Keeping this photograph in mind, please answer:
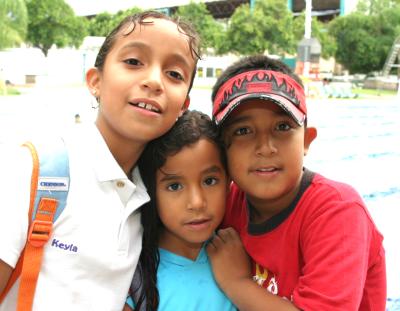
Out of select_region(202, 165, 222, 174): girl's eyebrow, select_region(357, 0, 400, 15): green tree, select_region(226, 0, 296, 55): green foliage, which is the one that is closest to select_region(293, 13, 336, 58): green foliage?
select_region(226, 0, 296, 55): green foliage

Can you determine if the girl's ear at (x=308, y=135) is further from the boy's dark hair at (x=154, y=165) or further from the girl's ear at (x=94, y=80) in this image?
the girl's ear at (x=94, y=80)

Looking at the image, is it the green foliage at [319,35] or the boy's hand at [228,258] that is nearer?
the boy's hand at [228,258]

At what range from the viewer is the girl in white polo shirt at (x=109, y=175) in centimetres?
104

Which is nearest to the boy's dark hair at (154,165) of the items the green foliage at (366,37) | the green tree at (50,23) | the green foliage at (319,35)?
the green tree at (50,23)

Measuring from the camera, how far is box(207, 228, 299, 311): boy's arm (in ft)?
3.73

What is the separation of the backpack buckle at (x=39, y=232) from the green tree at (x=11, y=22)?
17918 millimetres

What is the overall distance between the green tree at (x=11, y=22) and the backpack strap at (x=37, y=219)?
17866 mm

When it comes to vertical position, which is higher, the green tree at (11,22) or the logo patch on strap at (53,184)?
the green tree at (11,22)

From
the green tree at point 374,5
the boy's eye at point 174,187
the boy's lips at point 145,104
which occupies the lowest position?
the boy's eye at point 174,187

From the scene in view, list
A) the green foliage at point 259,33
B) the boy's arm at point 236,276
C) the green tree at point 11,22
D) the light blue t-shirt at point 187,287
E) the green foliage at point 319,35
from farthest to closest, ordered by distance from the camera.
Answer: the green foliage at point 319,35, the green foliage at point 259,33, the green tree at point 11,22, the light blue t-shirt at point 187,287, the boy's arm at point 236,276

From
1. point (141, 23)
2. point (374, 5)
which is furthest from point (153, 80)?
point (374, 5)

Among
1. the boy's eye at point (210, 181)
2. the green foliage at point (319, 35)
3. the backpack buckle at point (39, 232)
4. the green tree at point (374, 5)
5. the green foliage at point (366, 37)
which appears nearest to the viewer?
the backpack buckle at point (39, 232)

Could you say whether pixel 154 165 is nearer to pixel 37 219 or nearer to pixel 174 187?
pixel 174 187

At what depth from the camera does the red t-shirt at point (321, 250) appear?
3.41 ft
